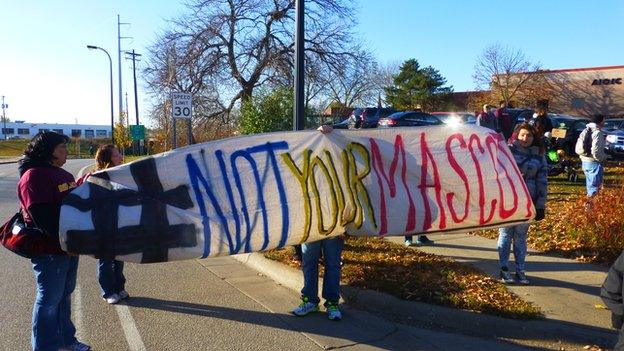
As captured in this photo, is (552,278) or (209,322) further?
(552,278)

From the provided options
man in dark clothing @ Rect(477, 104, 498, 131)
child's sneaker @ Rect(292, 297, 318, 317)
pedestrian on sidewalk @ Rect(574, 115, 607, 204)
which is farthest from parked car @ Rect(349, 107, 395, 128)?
child's sneaker @ Rect(292, 297, 318, 317)

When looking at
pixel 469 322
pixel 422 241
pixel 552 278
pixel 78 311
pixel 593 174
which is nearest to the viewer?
pixel 469 322

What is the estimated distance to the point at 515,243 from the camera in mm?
5773

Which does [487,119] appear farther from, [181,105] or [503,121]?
[181,105]

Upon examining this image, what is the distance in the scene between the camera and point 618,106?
44.8m

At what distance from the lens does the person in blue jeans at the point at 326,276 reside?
197 inches

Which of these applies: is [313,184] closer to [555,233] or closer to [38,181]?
[38,181]

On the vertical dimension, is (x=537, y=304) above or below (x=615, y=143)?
below

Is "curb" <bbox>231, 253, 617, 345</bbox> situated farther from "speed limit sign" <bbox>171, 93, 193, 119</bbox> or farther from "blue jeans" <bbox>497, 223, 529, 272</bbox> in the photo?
"speed limit sign" <bbox>171, 93, 193, 119</bbox>

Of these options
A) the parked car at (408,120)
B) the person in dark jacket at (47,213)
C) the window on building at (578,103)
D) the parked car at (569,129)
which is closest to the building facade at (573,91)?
the window on building at (578,103)

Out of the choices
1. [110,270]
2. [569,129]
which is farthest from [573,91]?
[110,270]

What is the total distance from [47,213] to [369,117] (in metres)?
19.7

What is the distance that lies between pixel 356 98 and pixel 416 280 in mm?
56107

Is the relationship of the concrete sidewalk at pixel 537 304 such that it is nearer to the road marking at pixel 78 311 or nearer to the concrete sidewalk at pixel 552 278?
the concrete sidewalk at pixel 552 278
